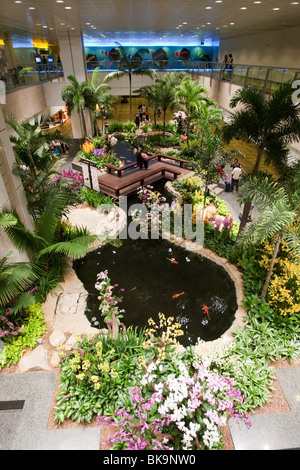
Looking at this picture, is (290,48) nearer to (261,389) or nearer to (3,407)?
(261,389)

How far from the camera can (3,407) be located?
13.5ft

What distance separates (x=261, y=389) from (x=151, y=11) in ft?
35.2

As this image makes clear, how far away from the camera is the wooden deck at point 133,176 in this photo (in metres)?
9.88

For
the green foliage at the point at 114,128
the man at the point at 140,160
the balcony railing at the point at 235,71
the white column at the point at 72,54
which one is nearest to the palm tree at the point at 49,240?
the man at the point at 140,160

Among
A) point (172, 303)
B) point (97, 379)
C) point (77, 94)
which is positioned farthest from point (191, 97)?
point (97, 379)

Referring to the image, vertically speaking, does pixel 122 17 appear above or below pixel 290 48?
above

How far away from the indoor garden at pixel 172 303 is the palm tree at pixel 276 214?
2cm

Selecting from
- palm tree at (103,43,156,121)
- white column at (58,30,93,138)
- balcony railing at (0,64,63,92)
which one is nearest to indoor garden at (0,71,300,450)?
balcony railing at (0,64,63,92)

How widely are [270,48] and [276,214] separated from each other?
15.6 meters

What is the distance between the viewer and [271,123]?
5539 millimetres
